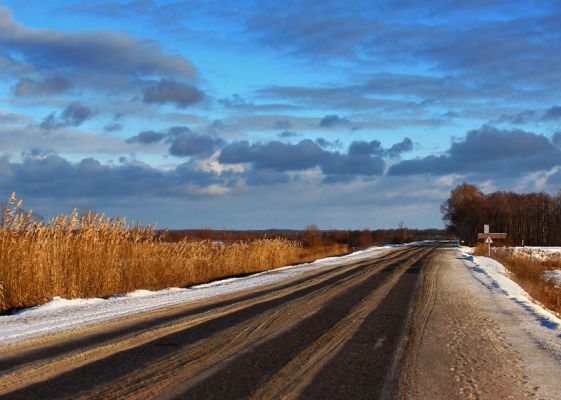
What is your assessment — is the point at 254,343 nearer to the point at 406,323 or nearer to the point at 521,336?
the point at 406,323

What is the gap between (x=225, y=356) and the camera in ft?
27.3

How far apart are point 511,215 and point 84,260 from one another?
113 m

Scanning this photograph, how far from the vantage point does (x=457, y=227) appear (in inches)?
5118

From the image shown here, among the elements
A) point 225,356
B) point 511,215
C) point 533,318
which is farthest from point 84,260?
point 511,215

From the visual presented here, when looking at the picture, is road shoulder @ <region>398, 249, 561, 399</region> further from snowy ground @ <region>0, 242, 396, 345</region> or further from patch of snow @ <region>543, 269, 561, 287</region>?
patch of snow @ <region>543, 269, 561, 287</region>

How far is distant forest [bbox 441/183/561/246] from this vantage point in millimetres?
109750

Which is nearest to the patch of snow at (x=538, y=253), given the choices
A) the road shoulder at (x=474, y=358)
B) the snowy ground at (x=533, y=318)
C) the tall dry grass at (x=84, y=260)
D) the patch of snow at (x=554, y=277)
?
the patch of snow at (x=554, y=277)

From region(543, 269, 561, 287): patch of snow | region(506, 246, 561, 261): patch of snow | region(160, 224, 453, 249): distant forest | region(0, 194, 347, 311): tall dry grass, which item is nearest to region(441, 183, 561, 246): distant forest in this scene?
region(160, 224, 453, 249): distant forest

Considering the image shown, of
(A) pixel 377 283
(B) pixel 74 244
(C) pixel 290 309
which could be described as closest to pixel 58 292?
(B) pixel 74 244

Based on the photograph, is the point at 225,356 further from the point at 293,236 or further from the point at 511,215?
the point at 511,215

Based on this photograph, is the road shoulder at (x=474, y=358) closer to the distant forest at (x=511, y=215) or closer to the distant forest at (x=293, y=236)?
the distant forest at (x=293, y=236)

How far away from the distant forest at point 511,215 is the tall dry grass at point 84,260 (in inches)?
3523

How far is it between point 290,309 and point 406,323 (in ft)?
9.73

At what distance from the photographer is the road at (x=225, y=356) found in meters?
6.56
